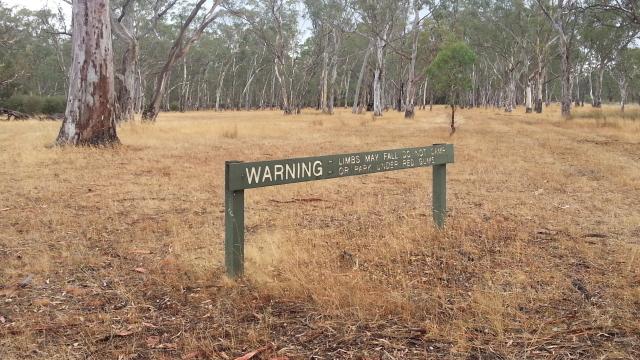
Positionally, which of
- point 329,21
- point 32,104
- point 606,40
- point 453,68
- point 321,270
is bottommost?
point 321,270

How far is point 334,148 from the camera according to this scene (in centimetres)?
1408

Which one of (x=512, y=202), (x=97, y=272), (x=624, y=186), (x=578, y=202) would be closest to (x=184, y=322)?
(x=97, y=272)

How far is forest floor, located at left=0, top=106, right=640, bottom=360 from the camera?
310cm

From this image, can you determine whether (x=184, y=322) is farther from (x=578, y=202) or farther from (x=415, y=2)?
(x=415, y=2)

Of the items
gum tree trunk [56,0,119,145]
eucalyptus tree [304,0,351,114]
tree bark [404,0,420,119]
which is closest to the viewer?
gum tree trunk [56,0,119,145]

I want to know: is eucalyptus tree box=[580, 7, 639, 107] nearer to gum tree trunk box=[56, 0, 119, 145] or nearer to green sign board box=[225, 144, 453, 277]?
gum tree trunk box=[56, 0, 119, 145]

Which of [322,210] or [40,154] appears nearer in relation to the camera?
[322,210]

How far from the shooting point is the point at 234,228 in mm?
3988

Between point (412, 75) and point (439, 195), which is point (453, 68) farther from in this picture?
point (439, 195)

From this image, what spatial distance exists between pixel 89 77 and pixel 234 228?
33.2ft

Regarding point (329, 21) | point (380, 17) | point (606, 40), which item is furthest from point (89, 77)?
point (606, 40)

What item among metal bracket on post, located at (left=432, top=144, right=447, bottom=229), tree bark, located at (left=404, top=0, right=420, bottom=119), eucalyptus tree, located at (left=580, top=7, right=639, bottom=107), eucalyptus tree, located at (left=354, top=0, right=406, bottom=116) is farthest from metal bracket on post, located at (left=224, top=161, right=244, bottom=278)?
eucalyptus tree, located at (left=580, top=7, right=639, bottom=107)

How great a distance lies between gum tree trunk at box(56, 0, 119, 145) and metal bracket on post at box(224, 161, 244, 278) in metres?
9.70

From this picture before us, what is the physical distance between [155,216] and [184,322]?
316 centimetres
